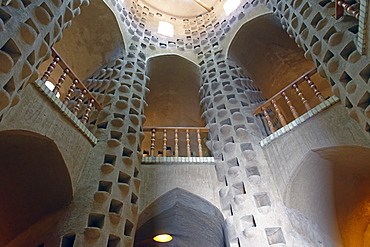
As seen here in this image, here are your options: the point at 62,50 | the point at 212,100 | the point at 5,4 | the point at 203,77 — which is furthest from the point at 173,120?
the point at 5,4

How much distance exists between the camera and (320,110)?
16.4 ft

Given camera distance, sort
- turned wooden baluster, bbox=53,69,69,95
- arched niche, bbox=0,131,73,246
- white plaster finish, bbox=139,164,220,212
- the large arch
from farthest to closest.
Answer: the large arch, white plaster finish, bbox=139,164,220,212, turned wooden baluster, bbox=53,69,69,95, arched niche, bbox=0,131,73,246

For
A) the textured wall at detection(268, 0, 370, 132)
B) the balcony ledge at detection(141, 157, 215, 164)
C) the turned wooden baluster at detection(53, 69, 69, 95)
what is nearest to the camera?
the textured wall at detection(268, 0, 370, 132)

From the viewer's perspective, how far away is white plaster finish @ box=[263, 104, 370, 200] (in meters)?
4.52

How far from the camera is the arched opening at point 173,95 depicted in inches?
368

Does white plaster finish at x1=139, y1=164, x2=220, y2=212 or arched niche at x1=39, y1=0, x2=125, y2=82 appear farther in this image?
arched niche at x1=39, y1=0, x2=125, y2=82

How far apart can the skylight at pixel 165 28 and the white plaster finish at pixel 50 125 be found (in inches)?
261

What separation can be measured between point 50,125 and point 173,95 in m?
6.48

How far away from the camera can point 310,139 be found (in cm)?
502

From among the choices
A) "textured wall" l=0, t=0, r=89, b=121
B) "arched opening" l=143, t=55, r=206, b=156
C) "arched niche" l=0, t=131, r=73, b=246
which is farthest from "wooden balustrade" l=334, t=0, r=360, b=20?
"arched opening" l=143, t=55, r=206, b=156

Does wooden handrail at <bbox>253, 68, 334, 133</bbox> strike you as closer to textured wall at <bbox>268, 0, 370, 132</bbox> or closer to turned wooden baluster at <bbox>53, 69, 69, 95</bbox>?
textured wall at <bbox>268, 0, 370, 132</bbox>

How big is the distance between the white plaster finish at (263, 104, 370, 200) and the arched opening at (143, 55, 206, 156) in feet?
14.7

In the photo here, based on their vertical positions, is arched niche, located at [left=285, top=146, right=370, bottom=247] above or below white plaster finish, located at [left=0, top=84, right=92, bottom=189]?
below

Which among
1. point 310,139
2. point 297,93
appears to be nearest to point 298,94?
point 297,93
